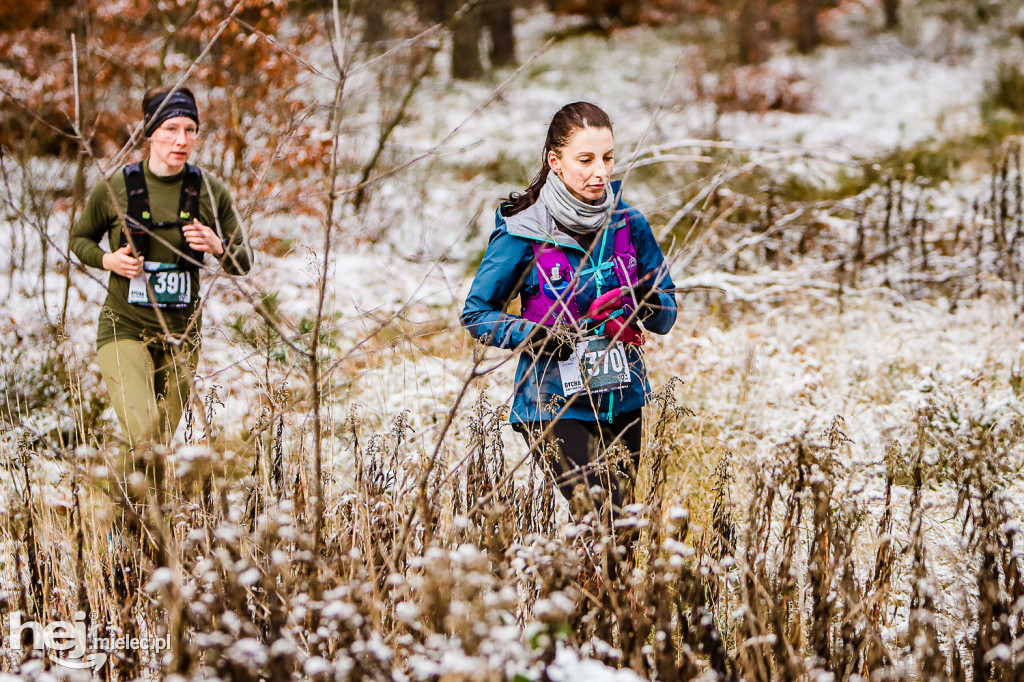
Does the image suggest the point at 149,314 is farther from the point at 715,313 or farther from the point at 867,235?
the point at 867,235

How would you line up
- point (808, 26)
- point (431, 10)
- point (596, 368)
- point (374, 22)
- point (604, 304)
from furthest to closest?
point (808, 26) → point (431, 10) → point (374, 22) → point (596, 368) → point (604, 304)

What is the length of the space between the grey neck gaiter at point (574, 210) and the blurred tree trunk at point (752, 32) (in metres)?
13.3

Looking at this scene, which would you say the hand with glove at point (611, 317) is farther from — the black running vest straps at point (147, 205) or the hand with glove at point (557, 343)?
the black running vest straps at point (147, 205)

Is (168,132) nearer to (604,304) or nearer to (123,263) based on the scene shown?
(123,263)

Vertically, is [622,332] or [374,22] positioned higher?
[374,22]

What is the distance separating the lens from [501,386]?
4.94 metres

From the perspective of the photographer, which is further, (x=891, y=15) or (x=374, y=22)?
(x=891, y=15)

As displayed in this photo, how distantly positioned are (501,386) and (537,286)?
2.28 metres

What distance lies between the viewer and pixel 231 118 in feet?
23.1

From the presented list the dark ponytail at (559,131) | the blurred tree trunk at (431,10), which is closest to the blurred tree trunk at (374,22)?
the blurred tree trunk at (431,10)

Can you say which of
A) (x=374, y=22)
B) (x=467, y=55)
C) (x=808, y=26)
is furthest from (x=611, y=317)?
(x=808, y=26)

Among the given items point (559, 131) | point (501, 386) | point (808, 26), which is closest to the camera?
point (559, 131)

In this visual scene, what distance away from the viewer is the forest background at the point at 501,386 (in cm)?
200

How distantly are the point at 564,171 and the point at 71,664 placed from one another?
6.57 ft
